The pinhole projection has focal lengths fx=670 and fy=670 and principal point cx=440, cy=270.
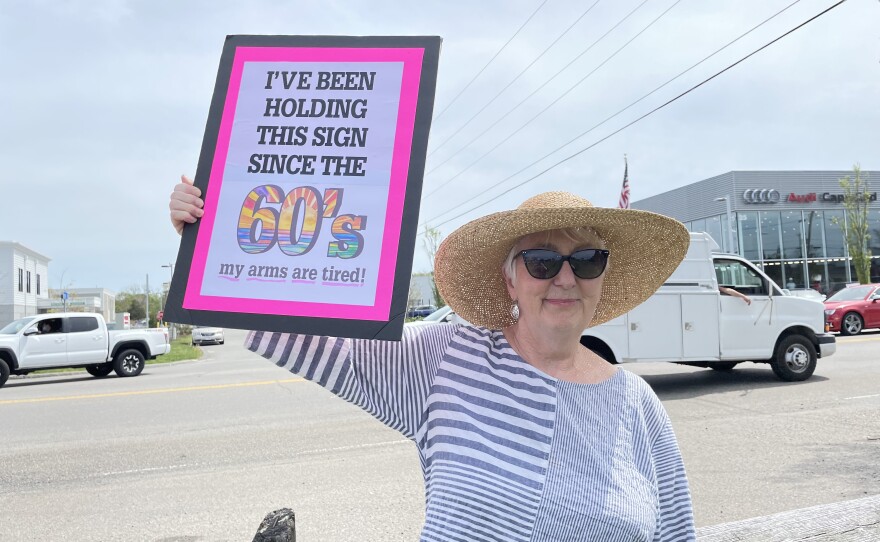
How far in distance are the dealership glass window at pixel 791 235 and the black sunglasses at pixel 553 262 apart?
39.0 m

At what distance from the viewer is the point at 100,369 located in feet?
56.3

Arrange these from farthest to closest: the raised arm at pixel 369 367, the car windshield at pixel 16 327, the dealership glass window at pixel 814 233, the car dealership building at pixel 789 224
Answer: the dealership glass window at pixel 814 233 → the car dealership building at pixel 789 224 → the car windshield at pixel 16 327 → the raised arm at pixel 369 367

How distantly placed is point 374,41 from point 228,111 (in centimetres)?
44

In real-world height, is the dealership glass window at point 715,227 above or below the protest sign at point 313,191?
above

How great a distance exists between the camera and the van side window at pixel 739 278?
10.3m

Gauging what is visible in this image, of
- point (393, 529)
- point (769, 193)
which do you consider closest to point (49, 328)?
point (393, 529)

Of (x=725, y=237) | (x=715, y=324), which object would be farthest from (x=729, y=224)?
(x=715, y=324)

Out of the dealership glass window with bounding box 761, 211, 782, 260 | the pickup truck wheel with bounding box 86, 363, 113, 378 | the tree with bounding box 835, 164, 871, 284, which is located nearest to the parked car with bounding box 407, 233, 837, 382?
the pickup truck wheel with bounding box 86, 363, 113, 378

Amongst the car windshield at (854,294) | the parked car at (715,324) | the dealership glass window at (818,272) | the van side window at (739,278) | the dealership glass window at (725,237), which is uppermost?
the dealership glass window at (725,237)

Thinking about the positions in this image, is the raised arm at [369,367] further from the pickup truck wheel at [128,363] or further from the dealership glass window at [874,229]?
the dealership glass window at [874,229]

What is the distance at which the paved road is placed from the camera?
4797mm

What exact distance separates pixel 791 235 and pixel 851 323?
59.0 ft

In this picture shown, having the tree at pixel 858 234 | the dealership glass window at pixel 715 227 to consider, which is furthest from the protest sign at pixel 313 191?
the dealership glass window at pixel 715 227

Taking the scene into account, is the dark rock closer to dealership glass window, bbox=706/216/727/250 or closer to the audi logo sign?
the audi logo sign
